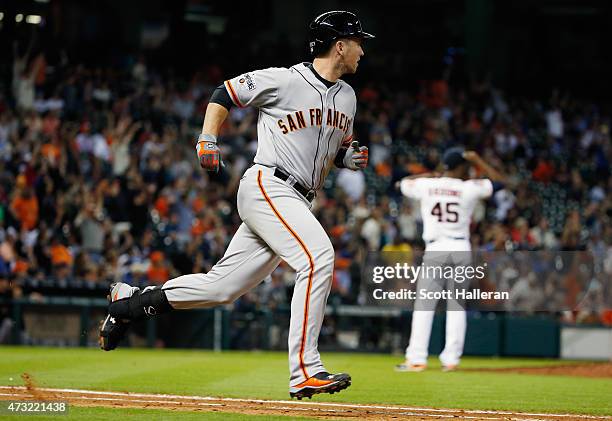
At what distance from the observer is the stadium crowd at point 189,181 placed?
16.1 m

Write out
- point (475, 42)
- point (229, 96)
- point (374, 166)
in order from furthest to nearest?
point (475, 42) < point (374, 166) < point (229, 96)

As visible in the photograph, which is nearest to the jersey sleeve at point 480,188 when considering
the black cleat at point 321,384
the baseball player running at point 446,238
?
the baseball player running at point 446,238

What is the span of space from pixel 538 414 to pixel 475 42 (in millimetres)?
22703

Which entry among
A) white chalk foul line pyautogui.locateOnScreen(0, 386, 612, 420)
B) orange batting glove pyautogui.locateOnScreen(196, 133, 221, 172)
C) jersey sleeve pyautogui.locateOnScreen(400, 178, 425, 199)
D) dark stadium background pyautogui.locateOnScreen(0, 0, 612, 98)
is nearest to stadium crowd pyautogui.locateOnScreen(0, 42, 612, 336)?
dark stadium background pyautogui.locateOnScreen(0, 0, 612, 98)

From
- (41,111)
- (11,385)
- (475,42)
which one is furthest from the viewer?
(475,42)

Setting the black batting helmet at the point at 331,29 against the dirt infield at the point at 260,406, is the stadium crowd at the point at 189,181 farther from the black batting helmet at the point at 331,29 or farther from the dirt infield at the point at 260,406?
the black batting helmet at the point at 331,29

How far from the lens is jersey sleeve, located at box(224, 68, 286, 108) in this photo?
6.57 m

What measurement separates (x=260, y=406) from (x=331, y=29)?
230cm

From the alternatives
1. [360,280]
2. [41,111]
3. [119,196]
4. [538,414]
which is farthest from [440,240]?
[41,111]

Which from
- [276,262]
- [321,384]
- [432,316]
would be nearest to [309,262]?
[276,262]

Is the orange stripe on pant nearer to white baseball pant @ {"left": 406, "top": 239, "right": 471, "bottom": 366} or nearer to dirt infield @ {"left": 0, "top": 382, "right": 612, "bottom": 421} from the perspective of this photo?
dirt infield @ {"left": 0, "top": 382, "right": 612, "bottom": 421}

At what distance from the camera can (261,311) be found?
1630 centimetres

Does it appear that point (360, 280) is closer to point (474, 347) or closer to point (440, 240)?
point (474, 347)

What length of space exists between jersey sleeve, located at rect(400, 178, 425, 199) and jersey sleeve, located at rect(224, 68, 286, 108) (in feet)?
16.4
